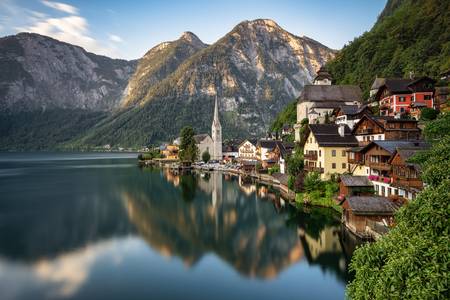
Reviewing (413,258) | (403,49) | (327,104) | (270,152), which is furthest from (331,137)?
(403,49)

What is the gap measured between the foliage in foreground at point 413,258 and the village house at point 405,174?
20.0 m

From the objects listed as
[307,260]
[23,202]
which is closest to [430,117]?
[307,260]

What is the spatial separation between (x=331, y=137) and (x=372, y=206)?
20920mm

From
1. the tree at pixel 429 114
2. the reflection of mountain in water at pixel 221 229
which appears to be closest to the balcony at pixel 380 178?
the reflection of mountain in water at pixel 221 229

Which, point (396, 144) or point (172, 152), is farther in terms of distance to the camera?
point (172, 152)

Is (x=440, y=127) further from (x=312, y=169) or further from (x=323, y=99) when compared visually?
(x=323, y=99)

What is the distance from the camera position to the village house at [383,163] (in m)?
40.2

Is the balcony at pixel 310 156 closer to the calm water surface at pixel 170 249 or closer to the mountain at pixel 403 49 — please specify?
the calm water surface at pixel 170 249

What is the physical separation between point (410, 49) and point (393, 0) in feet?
328

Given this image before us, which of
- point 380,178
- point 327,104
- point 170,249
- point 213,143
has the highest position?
point 327,104

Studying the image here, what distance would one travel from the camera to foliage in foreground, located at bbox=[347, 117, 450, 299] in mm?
11695

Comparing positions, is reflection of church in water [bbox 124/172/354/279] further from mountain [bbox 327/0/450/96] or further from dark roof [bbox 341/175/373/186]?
mountain [bbox 327/0/450/96]

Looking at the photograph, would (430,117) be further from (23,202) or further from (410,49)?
(23,202)

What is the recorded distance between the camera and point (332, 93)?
93938 mm
